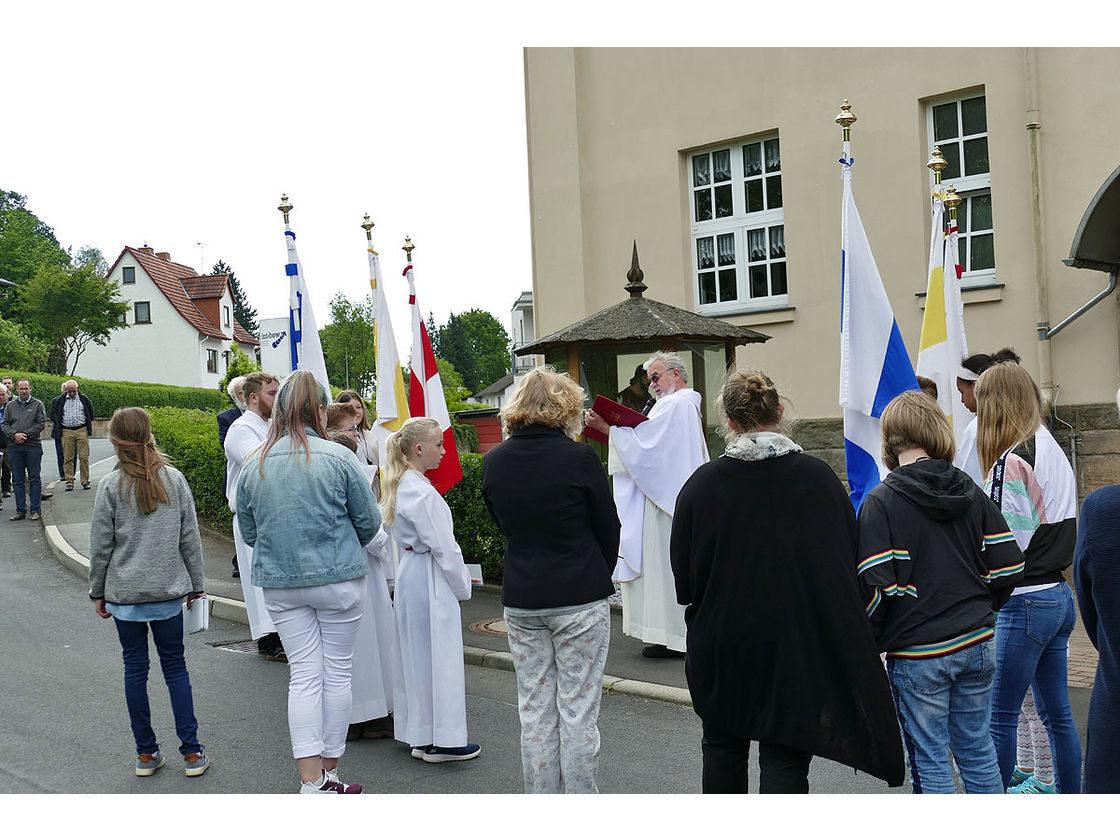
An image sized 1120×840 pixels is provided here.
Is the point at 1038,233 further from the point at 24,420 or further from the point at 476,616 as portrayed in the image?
the point at 24,420

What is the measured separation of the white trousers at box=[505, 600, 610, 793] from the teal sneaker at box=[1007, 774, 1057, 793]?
186 cm

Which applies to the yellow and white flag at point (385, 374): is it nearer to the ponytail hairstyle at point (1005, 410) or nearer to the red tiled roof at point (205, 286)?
the ponytail hairstyle at point (1005, 410)

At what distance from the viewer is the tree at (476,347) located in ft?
331

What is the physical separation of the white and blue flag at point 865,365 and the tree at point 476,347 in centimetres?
9172

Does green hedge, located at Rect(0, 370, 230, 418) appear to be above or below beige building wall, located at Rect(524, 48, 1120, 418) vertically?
below

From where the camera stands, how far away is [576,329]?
28.7 feet

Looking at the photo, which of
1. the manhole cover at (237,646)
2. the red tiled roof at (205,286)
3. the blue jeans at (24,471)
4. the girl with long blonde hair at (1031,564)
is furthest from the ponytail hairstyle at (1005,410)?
the red tiled roof at (205,286)

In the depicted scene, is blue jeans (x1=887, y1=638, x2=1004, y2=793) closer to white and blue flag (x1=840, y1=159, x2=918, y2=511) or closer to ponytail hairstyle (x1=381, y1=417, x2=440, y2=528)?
white and blue flag (x1=840, y1=159, x2=918, y2=511)

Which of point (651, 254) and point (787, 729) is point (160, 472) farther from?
point (651, 254)

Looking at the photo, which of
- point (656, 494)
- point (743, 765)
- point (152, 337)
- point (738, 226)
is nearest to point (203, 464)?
point (738, 226)

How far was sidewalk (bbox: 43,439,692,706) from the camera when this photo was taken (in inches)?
263

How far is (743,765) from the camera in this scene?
12.2 ft

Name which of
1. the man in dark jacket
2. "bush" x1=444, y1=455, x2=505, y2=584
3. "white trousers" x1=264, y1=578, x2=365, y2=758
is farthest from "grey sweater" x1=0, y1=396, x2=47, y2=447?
"white trousers" x1=264, y1=578, x2=365, y2=758

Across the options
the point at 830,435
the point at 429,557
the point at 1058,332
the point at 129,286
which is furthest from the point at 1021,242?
the point at 129,286
